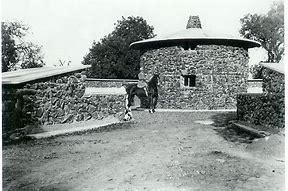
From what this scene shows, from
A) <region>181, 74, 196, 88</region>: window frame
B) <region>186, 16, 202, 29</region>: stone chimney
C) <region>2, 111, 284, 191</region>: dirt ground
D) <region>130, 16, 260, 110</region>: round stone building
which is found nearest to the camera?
<region>2, 111, 284, 191</region>: dirt ground

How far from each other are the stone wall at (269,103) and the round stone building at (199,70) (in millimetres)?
9574

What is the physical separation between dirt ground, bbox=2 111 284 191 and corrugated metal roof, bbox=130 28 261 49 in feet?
38.4

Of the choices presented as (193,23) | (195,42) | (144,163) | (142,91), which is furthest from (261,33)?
(144,163)

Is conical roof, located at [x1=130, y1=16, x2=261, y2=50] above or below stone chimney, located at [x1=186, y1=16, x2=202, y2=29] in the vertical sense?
below

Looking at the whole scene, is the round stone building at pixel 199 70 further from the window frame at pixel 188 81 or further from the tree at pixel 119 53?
the tree at pixel 119 53

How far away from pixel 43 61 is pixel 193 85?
24753mm

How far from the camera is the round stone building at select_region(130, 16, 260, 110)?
21.9 m

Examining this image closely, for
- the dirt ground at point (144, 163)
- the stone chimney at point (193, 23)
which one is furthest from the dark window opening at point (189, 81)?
the dirt ground at point (144, 163)

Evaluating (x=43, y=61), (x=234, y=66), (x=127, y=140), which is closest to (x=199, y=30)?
(x=234, y=66)

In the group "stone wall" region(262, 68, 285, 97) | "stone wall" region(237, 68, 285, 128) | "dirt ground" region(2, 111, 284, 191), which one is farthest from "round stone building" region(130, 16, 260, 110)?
"dirt ground" region(2, 111, 284, 191)

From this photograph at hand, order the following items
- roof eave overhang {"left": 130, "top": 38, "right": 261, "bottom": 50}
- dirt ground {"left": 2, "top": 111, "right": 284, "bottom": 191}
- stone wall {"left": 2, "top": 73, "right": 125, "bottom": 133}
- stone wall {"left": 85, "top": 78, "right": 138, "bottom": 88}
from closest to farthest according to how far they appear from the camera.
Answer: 1. dirt ground {"left": 2, "top": 111, "right": 284, "bottom": 191}
2. stone wall {"left": 2, "top": 73, "right": 125, "bottom": 133}
3. roof eave overhang {"left": 130, "top": 38, "right": 261, "bottom": 50}
4. stone wall {"left": 85, "top": 78, "right": 138, "bottom": 88}

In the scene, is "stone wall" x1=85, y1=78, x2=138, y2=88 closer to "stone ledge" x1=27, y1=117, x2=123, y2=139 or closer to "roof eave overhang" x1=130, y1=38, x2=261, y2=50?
"roof eave overhang" x1=130, y1=38, x2=261, y2=50

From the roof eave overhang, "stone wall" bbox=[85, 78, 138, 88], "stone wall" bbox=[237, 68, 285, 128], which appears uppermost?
the roof eave overhang

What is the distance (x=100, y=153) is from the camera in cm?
805
